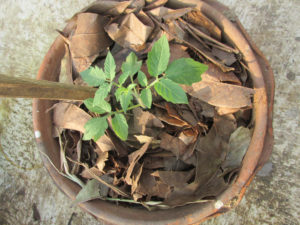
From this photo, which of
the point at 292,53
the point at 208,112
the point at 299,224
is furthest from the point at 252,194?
the point at 292,53

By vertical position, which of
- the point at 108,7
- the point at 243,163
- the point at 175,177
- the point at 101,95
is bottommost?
the point at 175,177

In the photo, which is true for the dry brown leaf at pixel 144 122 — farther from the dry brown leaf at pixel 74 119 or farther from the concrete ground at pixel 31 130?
the concrete ground at pixel 31 130

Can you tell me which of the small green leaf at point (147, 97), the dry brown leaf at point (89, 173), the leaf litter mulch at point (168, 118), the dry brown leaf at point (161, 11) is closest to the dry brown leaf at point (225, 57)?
the leaf litter mulch at point (168, 118)

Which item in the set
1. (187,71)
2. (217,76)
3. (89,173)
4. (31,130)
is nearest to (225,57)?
(217,76)

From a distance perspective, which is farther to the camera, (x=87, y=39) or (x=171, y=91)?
(x=87, y=39)

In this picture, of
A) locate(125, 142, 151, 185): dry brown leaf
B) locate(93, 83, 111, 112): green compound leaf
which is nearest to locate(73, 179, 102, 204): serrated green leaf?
locate(125, 142, 151, 185): dry brown leaf

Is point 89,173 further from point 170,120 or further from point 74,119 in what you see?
point 170,120

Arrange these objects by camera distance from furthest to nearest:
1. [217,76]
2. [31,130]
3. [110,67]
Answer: [31,130]
[217,76]
[110,67]

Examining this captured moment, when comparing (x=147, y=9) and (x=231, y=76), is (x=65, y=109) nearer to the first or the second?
(x=147, y=9)
